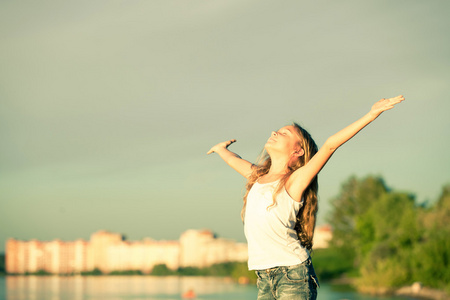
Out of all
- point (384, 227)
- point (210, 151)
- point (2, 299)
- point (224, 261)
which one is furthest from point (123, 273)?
point (210, 151)

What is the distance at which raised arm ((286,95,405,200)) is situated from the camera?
278cm

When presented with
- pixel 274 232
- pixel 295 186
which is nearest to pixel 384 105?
pixel 295 186

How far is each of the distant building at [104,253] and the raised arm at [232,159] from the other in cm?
9710

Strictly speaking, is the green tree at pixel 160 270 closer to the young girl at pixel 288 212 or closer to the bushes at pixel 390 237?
the bushes at pixel 390 237

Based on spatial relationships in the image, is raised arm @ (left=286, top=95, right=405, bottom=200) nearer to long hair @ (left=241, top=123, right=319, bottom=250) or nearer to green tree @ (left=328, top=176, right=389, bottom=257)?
long hair @ (left=241, top=123, right=319, bottom=250)

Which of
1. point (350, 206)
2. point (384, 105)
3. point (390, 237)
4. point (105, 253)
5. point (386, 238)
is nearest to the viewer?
point (384, 105)

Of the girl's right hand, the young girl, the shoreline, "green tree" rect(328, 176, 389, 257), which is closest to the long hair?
the young girl

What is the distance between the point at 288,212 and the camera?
9.87 ft

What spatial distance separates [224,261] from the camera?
94.2 metres

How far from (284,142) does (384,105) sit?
0.62 meters

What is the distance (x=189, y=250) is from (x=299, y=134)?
335ft

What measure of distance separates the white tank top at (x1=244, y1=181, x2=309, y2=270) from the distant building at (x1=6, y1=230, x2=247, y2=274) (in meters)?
97.9

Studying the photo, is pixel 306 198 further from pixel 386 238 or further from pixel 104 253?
pixel 104 253

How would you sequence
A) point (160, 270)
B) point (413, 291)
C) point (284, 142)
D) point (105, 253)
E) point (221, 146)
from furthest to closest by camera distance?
1. point (105, 253)
2. point (160, 270)
3. point (413, 291)
4. point (221, 146)
5. point (284, 142)
